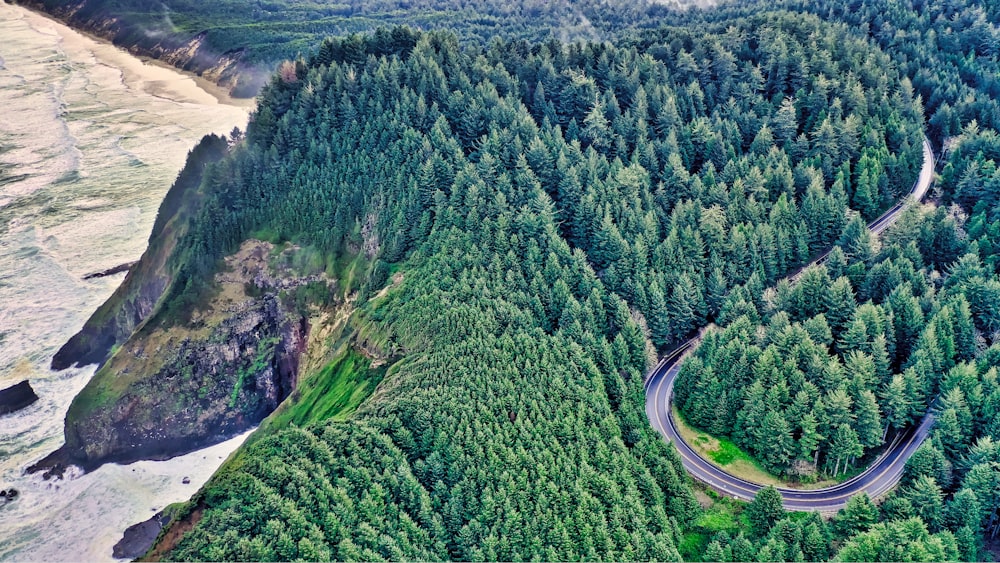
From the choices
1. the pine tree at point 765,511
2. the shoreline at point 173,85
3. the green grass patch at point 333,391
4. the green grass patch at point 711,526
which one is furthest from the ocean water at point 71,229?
the pine tree at point 765,511

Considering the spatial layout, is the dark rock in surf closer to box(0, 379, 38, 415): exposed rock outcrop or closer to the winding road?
box(0, 379, 38, 415): exposed rock outcrop

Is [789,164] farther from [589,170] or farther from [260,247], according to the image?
[260,247]

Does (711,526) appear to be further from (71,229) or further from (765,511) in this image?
(71,229)

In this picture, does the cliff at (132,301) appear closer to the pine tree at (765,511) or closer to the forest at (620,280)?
the forest at (620,280)

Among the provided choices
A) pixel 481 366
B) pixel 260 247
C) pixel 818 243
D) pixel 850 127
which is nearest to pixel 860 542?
pixel 481 366

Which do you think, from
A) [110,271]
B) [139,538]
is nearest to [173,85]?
[110,271]

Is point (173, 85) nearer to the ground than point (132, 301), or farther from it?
farther from it
